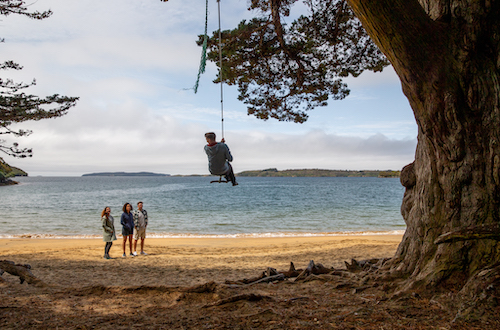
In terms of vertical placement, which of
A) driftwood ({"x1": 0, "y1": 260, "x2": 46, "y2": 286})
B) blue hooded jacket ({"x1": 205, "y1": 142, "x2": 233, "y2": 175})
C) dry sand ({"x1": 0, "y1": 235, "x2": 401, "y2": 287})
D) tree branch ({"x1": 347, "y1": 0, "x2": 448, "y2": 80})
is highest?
tree branch ({"x1": 347, "y1": 0, "x2": 448, "y2": 80})

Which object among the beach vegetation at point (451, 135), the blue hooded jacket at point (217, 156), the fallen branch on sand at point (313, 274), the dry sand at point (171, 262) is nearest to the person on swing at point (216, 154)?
the blue hooded jacket at point (217, 156)

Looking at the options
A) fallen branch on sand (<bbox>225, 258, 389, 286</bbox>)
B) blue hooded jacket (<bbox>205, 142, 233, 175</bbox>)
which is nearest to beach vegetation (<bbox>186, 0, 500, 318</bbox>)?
fallen branch on sand (<bbox>225, 258, 389, 286</bbox>)

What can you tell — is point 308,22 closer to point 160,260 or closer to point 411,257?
point 411,257

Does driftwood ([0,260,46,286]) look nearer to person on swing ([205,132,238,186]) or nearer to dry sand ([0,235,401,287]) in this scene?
dry sand ([0,235,401,287])

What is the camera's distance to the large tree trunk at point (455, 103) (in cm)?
365

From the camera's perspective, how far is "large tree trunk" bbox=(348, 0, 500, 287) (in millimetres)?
3648

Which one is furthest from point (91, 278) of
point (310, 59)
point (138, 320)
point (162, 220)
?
point (162, 220)

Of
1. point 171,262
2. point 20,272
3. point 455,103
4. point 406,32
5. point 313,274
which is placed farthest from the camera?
point 171,262

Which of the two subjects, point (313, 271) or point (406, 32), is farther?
point (313, 271)

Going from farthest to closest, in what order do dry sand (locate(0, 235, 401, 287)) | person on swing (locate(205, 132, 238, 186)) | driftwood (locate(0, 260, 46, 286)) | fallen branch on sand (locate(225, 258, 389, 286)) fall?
dry sand (locate(0, 235, 401, 287)), person on swing (locate(205, 132, 238, 186)), driftwood (locate(0, 260, 46, 286)), fallen branch on sand (locate(225, 258, 389, 286))

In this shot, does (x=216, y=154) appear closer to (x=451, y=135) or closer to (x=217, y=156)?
(x=217, y=156)

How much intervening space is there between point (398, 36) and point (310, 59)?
5300 millimetres

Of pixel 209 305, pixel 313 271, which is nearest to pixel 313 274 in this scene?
pixel 313 271

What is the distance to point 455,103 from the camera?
379 centimetres
